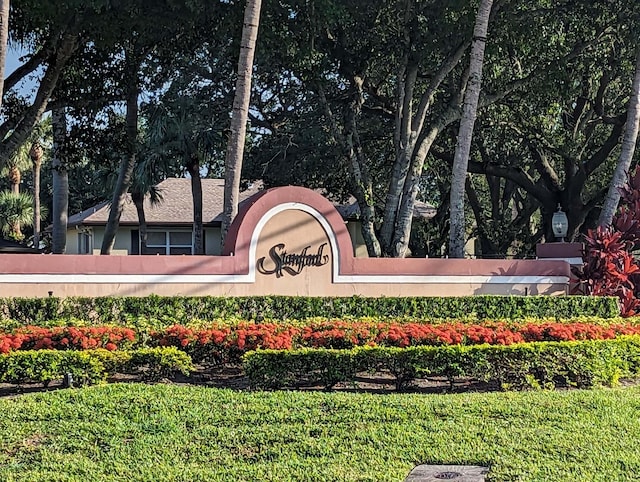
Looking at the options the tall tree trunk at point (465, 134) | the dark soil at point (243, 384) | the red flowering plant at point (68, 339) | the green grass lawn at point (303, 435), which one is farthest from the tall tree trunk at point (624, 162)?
the red flowering plant at point (68, 339)

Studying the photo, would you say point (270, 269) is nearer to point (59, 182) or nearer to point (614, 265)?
point (614, 265)

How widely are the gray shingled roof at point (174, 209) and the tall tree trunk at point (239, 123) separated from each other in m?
16.6

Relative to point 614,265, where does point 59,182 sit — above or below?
above

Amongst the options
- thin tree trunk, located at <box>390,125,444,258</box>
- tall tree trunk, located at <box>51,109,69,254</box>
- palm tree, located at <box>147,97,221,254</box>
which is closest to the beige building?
Answer: palm tree, located at <box>147,97,221,254</box>

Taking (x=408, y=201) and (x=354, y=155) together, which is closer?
(x=408, y=201)

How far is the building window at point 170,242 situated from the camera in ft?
103

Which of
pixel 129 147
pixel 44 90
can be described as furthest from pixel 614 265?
pixel 44 90

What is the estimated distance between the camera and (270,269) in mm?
13516

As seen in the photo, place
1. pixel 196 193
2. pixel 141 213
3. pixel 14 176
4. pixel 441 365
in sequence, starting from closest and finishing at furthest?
pixel 441 365 → pixel 196 193 → pixel 141 213 → pixel 14 176

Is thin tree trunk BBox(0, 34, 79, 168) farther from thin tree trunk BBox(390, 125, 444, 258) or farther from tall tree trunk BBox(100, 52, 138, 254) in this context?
thin tree trunk BBox(390, 125, 444, 258)

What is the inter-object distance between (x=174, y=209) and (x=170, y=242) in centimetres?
139

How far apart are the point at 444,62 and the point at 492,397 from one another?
13.4m

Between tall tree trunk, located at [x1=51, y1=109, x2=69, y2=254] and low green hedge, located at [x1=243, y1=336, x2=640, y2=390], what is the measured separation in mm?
13367

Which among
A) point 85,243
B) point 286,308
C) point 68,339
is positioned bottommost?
point 68,339
